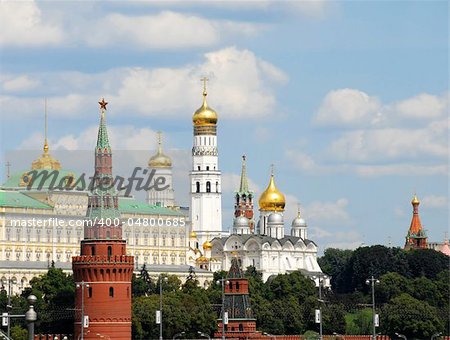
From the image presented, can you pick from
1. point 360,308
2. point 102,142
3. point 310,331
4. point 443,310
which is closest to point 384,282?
point 360,308

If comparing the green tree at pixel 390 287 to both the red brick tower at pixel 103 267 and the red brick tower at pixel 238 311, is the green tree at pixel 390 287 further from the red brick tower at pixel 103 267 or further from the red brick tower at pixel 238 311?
the red brick tower at pixel 103 267

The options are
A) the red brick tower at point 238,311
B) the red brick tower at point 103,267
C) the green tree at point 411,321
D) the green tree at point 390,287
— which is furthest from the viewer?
Answer: the green tree at point 390,287

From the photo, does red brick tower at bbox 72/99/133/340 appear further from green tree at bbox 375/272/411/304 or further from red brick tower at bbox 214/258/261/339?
green tree at bbox 375/272/411/304

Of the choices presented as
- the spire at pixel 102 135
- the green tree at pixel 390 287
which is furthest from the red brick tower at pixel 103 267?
the green tree at pixel 390 287

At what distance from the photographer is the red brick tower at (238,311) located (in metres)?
142

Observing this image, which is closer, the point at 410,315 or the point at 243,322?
the point at 243,322

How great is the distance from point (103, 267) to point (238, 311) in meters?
14.2

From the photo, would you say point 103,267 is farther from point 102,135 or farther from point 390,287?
point 390,287

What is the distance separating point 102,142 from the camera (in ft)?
452

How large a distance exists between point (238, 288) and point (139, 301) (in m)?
9.03

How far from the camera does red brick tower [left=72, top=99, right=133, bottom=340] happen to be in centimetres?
13175

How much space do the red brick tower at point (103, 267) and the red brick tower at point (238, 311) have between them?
11047 mm

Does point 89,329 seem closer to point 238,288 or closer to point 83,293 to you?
point 83,293

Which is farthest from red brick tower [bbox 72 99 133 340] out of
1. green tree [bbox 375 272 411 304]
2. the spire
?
green tree [bbox 375 272 411 304]
